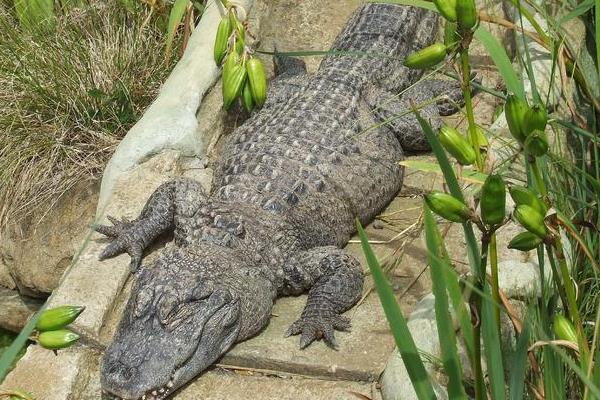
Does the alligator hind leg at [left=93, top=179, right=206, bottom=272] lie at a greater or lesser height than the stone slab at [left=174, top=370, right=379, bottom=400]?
greater

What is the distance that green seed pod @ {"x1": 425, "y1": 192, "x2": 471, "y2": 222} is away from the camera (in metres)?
1.81

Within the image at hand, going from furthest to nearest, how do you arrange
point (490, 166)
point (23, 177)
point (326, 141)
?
point (23, 177) < point (326, 141) < point (490, 166)

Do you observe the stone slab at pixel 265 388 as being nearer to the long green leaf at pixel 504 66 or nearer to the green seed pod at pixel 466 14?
the long green leaf at pixel 504 66

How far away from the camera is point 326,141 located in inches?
179

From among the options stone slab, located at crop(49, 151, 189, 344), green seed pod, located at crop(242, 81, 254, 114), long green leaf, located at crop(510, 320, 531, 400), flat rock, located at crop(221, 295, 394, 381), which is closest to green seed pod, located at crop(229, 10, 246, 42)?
green seed pod, located at crop(242, 81, 254, 114)

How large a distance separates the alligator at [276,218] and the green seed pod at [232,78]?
0.28m

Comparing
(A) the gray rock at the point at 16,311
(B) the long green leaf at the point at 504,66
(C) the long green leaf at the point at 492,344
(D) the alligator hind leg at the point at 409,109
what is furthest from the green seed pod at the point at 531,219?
(A) the gray rock at the point at 16,311

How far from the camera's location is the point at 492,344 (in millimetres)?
2023

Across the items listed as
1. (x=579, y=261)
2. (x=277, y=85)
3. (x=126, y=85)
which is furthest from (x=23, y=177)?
(x=579, y=261)

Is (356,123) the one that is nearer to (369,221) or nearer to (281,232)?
(369,221)

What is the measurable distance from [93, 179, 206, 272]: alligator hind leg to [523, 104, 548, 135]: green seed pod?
2613 mm

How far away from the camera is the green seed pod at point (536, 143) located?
5.98ft

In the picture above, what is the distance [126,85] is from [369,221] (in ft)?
6.38

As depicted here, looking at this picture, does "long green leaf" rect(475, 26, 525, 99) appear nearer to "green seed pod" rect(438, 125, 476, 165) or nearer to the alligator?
"green seed pod" rect(438, 125, 476, 165)
